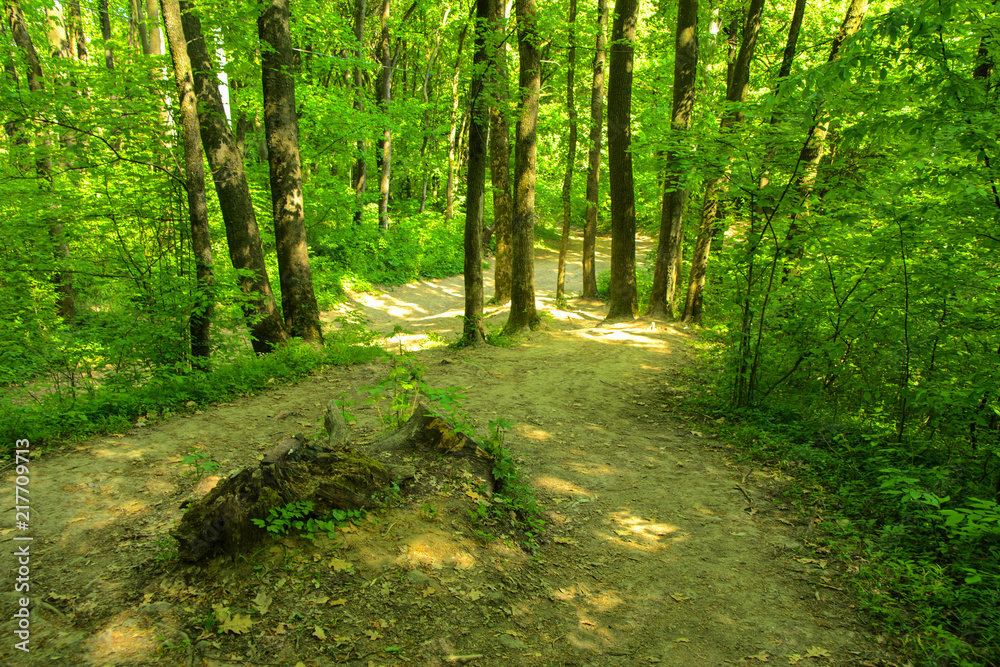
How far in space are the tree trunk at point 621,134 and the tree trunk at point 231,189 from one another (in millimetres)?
6943

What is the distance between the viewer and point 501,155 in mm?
11875

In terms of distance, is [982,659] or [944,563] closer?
[982,659]

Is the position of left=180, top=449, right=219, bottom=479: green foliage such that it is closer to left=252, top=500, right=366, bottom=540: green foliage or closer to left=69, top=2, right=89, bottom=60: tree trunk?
left=252, top=500, right=366, bottom=540: green foliage

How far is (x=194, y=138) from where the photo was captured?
736cm

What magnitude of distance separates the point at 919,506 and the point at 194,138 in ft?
30.0

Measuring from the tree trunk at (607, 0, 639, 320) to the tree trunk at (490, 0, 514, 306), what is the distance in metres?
2.31

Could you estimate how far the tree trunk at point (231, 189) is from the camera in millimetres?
8828

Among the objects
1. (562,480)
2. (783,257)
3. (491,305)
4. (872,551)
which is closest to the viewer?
(872,551)

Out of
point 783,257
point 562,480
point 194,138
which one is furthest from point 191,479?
point 783,257

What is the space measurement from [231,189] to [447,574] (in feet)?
26.2

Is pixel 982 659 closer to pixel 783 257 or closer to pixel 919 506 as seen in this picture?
pixel 919 506

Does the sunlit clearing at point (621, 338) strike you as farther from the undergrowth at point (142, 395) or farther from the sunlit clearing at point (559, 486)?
the sunlit clearing at point (559, 486)

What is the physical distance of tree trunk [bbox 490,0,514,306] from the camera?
31.1 ft

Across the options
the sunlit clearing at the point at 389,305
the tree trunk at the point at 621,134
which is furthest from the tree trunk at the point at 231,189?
the sunlit clearing at the point at 389,305
